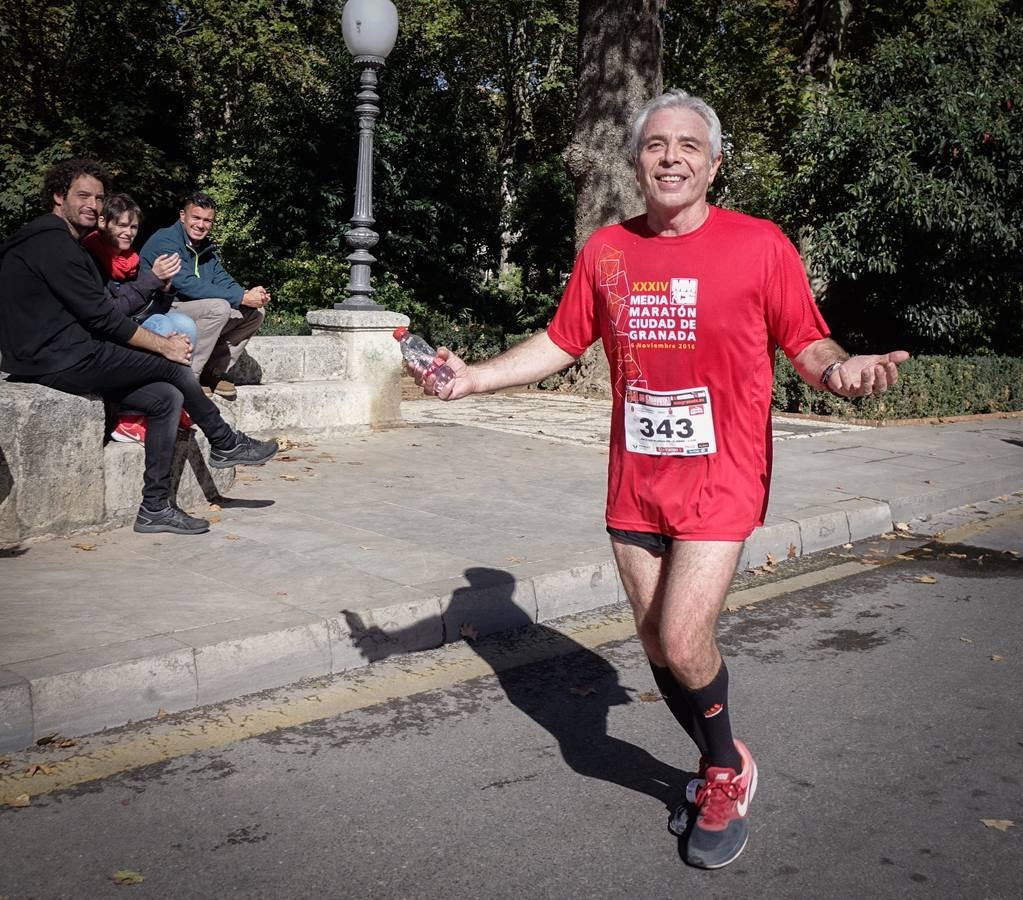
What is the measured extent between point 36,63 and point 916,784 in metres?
25.0

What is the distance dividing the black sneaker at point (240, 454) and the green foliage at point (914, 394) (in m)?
8.97

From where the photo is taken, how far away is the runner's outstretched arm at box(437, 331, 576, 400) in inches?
143

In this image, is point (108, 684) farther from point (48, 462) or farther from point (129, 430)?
point (129, 430)

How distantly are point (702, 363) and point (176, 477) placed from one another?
189 inches

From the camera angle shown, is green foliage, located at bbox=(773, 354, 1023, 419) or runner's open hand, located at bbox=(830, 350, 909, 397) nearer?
runner's open hand, located at bbox=(830, 350, 909, 397)

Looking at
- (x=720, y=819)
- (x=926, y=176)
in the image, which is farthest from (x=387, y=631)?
(x=926, y=176)

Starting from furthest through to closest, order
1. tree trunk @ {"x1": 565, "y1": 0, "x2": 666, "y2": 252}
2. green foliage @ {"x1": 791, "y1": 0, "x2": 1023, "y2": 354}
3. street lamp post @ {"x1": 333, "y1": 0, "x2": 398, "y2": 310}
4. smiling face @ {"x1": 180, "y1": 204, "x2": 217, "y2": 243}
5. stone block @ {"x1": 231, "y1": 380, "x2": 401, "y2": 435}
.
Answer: green foliage @ {"x1": 791, "y1": 0, "x2": 1023, "y2": 354}
tree trunk @ {"x1": 565, "y1": 0, "x2": 666, "y2": 252}
street lamp post @ {"x1": 333, "y1": 0, "x2": 398, "y2": 310}
stone block @ {"x1": 231, "y1": 380, "x2": 401, "y2": 435}
smiling face @ {"x1": 180, "y1": 204, "x2": 217, "y2": 243}

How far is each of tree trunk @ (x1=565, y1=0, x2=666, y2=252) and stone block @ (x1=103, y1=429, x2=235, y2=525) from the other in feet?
30.1

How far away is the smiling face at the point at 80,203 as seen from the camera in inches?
261

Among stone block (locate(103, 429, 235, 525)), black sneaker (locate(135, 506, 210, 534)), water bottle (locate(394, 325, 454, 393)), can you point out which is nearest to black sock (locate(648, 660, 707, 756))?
water bottle (locate(394, 325, 454, 393))

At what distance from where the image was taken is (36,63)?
24.3m

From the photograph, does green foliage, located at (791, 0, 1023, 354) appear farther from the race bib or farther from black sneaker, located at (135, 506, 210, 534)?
the race bib

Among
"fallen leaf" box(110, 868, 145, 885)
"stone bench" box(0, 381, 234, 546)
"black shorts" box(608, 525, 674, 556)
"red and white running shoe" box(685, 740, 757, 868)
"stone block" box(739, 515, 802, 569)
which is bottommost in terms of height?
"fallen leaf" box(110, 868, 145, 885)

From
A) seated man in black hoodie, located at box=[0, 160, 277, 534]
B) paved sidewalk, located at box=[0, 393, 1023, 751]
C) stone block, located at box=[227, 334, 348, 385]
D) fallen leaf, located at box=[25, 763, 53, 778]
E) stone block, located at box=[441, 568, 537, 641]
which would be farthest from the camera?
stone block, located at box=[227, 334, 348, 385]
